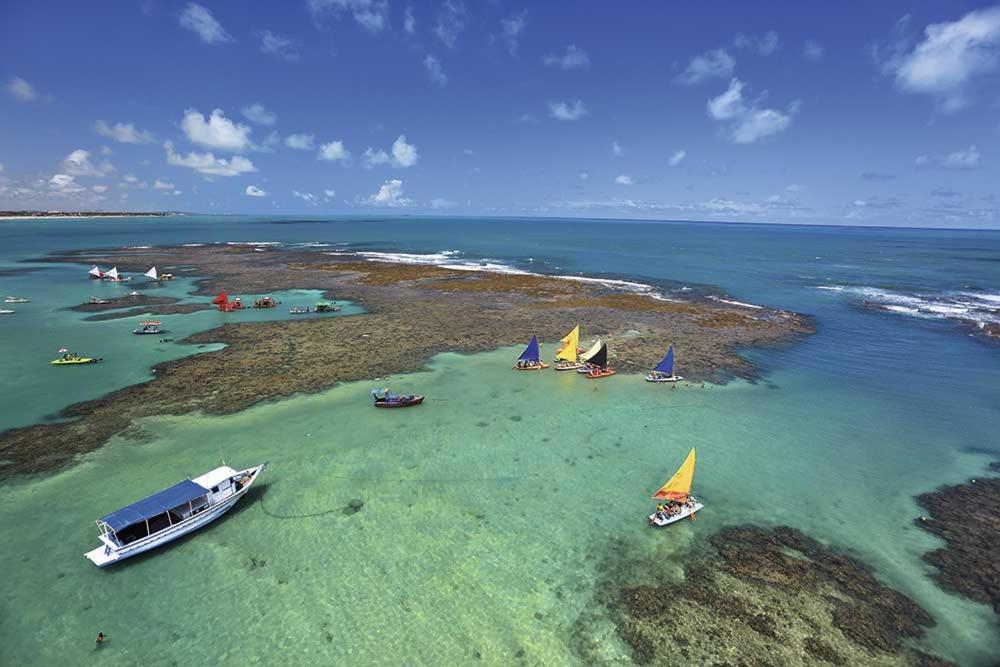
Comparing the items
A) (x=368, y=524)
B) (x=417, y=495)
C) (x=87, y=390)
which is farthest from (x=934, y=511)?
(x=87, y=390)

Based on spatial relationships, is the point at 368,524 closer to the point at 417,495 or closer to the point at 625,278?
the point at 417,495

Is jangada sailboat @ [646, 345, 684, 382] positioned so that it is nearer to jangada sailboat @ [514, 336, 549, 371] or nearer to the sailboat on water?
the sailboat on water

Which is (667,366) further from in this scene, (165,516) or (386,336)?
(165,516)

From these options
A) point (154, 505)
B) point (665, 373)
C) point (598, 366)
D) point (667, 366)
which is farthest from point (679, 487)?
point (154, 505)

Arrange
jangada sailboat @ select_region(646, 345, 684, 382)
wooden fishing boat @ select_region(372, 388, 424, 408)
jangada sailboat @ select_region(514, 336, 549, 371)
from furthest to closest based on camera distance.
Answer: jangada sailboat @ select_region(514, 336, 549, 371) → jangada sailboat @ select_region(646, 345, 684, 382) → wooden fishing boat @ select_region(372, 388, 424, 408)

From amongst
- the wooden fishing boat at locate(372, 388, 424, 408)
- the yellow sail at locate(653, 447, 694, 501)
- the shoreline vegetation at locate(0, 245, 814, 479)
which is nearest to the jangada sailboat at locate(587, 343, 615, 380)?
the shoreline vegetation at locate(0, 245, 814, 479)

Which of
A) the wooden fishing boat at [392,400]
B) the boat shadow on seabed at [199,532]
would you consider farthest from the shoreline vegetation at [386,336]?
the boat shadow on seabed at [199,532]

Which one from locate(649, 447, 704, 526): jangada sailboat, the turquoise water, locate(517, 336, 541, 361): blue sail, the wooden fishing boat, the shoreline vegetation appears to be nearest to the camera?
the turquoise water
